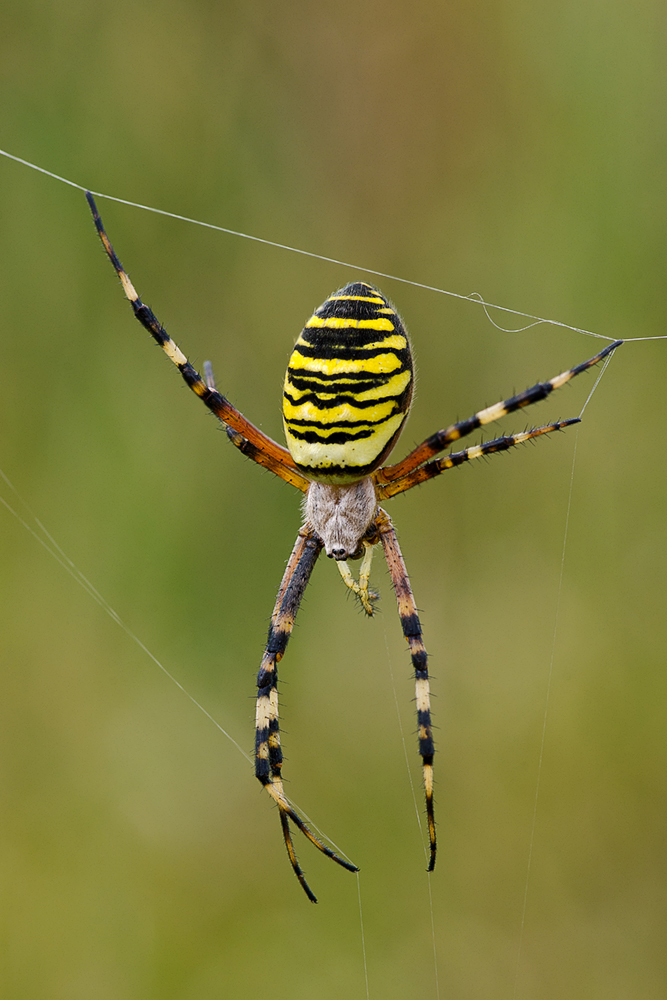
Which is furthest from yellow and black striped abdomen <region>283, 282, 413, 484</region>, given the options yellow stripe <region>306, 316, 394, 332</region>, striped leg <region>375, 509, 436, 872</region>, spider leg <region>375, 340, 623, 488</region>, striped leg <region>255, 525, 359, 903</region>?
striped leg <region>255, 525, 359, 903</region>

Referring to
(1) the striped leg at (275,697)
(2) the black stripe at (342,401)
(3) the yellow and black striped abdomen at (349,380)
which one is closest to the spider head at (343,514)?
(1) the striped leg at (275,697)

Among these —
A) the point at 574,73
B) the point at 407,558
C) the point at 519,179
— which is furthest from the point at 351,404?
the point at 574,73

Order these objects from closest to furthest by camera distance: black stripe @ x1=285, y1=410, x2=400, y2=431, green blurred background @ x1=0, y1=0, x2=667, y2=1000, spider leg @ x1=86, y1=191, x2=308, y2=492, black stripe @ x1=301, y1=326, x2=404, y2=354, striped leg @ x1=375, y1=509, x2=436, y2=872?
black stripe @ x1=301, y1=326, x2=404, y2=354, black stripe @ x1=285, y1=410, x2=400, y2=431, striped leg @ x1=375, y1=509, x2=436, y2=872, spider leg @ x1=86, y1=191, x2=308, y2=492, green blurred background @ x1=0, y1=0, x2=667, y2=1000

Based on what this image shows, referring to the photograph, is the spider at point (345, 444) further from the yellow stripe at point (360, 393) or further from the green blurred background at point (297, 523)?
the green blurred background at point (297, 523)

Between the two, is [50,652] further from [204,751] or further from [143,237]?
[143,237]

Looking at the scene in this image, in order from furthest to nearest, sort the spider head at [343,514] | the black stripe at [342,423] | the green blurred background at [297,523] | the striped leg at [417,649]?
the green blurred background at [297,523] → the spider head at [343,514] → the striped leg at [417,649] → the black stripe at [342,423]

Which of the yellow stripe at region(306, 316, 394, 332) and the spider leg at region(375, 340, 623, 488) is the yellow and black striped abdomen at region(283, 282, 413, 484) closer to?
the yellow stripe at region(306, 316, 394, 332)

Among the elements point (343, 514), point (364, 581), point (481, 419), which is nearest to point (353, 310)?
point (481, 419)
